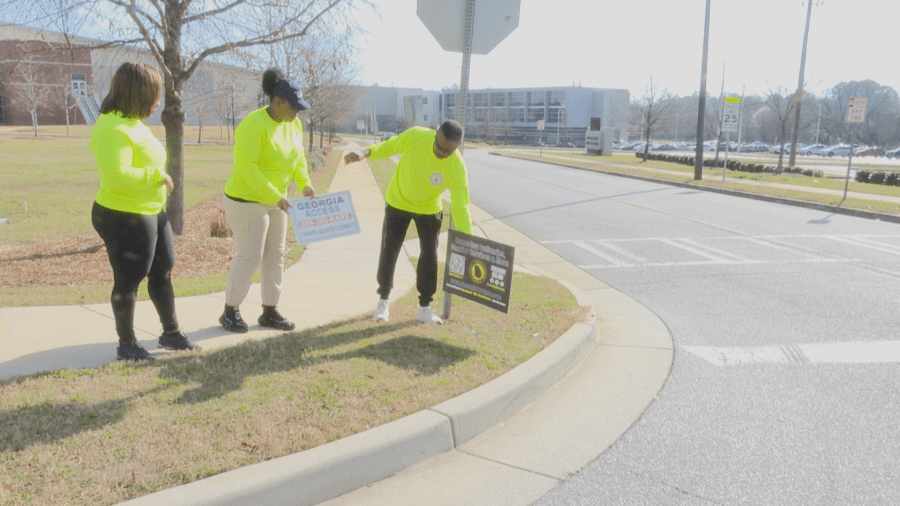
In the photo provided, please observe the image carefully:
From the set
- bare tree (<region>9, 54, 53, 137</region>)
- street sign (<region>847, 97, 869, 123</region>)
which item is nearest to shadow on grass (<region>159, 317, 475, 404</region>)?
street sign (<region>847, 97, 869, 123</region>)

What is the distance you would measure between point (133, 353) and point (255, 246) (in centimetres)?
110

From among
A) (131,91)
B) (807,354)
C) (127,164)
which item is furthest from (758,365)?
(131,91)

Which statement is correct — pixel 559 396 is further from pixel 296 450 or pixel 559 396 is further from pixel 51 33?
pixel 51 33

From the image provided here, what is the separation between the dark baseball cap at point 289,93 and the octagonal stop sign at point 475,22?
4.80 feet

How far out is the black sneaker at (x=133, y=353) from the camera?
4.32m

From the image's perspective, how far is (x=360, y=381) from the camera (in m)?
4.08

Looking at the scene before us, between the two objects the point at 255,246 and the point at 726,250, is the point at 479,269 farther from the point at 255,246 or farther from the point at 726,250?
the point at 726,250

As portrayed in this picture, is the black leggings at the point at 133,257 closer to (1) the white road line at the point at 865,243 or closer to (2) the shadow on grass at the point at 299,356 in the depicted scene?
(2) the shadow on grass at the point at 299,356

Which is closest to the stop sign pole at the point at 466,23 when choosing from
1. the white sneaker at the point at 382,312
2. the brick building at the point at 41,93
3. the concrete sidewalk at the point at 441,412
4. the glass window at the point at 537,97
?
the white sneaker at the point at 382,312

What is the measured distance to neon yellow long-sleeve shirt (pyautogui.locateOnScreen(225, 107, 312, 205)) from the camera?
459cm

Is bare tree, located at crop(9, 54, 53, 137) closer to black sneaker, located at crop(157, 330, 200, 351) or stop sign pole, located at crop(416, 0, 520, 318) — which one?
stop sign pole, located at crop(416, 0, 520, 318)

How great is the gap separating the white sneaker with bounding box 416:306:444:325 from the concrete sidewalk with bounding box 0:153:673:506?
26.6 inches

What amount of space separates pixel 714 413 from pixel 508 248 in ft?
5.99

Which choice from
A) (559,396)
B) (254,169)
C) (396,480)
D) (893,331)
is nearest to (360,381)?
(396,480)
